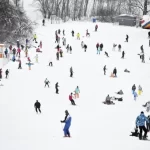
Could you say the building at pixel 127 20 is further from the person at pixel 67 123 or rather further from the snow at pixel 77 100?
the person at pixel 67 123

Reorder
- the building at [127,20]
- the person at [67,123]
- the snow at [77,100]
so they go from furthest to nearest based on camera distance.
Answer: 1. the building at [127,20]
2. the snow at [77,100]
3. the person at [67,123]

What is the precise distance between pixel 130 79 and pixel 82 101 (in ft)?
32.5

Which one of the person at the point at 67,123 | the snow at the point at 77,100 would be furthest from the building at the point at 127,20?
the person at the point at 67,123

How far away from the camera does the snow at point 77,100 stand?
685 inches

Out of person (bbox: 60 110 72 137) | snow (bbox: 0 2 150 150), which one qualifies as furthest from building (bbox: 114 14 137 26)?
person (bbox: 60 110 72 137)

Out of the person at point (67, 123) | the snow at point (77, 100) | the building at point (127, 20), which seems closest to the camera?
the person at point (67, 123)

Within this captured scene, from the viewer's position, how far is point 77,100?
2902 cm

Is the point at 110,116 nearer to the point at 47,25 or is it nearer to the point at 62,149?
the point at 62,149

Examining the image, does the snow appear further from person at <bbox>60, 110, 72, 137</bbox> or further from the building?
the building

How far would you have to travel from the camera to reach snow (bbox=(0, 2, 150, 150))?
685 inches

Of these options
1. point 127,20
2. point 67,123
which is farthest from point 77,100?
point 127,20

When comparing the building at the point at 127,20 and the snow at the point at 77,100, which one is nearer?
the snow at the point at 77,100

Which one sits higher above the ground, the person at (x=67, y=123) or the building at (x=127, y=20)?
the building at (x=127, y=20)

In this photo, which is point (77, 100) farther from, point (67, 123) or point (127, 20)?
point (127, 20)
